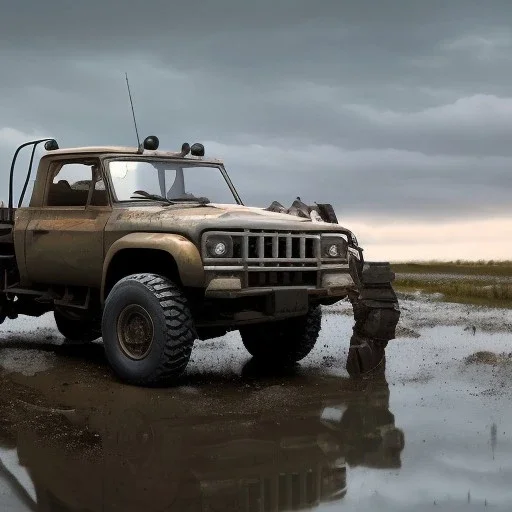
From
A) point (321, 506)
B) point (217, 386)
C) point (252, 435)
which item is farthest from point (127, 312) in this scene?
point (321, 506)

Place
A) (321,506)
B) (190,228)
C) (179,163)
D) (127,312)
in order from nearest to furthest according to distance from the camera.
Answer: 1. (321,506)
2. (190,228)
3. (127,312)
4. (179,163)

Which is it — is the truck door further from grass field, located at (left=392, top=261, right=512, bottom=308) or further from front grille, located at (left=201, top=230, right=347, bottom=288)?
grass field, located at (left=392, top=261, right=512, bottom=308)

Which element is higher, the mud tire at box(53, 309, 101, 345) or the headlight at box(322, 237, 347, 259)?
the headlight at box(322, 237, 347, 259)

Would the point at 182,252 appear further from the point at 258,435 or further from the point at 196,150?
the point at 196,150

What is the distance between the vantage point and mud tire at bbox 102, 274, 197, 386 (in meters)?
7.40

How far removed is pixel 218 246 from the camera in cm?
733

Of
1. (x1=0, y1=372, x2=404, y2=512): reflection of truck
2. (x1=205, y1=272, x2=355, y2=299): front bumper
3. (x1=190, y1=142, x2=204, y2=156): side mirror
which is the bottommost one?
(x1=0, y1=372, x2=404, y2=512): reflection of truck

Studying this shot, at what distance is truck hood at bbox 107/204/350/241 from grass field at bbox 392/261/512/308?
27.8 feet

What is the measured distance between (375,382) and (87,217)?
3.26 m

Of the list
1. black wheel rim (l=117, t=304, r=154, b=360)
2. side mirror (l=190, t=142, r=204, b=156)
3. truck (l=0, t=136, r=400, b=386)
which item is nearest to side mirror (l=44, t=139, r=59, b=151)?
truck (l=0, t=136, r=400, b=386)

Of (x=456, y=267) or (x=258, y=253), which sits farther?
(x=456, y=267)

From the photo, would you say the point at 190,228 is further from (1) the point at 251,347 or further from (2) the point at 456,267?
(2) the point at 456,267

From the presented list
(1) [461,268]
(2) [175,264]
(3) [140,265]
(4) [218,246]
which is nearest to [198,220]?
(4) [218,246]

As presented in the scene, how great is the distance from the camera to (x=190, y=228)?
732cm
